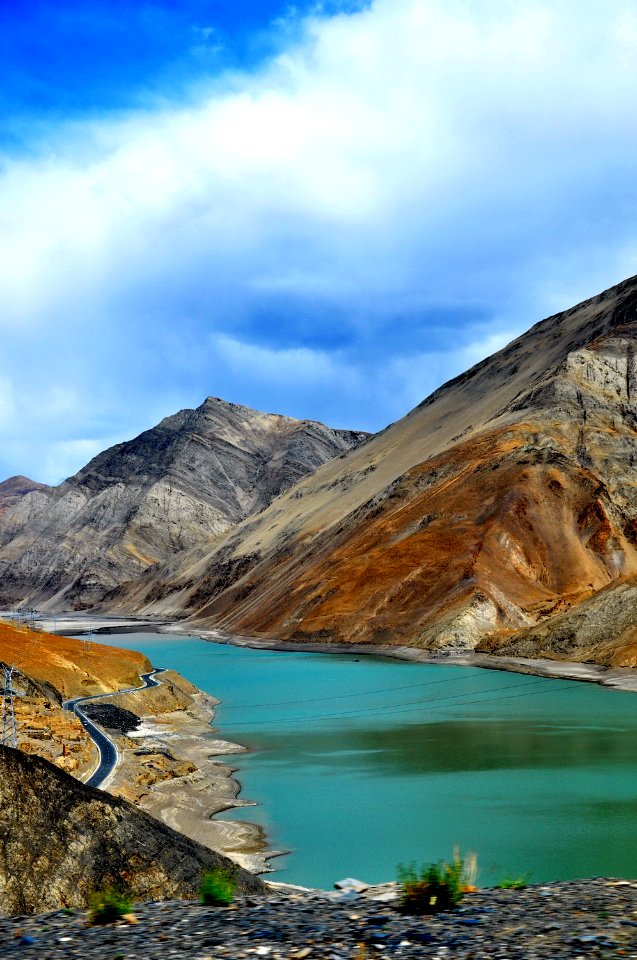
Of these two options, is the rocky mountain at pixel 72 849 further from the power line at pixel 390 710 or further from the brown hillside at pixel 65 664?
the power line at pixel 390 710

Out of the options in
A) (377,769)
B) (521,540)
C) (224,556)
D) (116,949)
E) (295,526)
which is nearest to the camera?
(116,949)

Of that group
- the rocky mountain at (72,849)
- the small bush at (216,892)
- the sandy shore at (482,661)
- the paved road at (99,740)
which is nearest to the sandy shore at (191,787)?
the paved road at (99,740)

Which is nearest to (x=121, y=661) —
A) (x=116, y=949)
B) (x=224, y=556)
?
(x=116, y=949)

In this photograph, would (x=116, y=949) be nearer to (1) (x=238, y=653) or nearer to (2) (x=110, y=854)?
(2) (x=110, y=854)

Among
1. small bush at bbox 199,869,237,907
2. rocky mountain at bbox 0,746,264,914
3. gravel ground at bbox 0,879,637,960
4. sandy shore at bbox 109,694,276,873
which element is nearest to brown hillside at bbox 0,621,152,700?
sandy shore at bbox 109,694,276,873

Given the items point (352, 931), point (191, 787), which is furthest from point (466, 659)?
point (352, 931)
